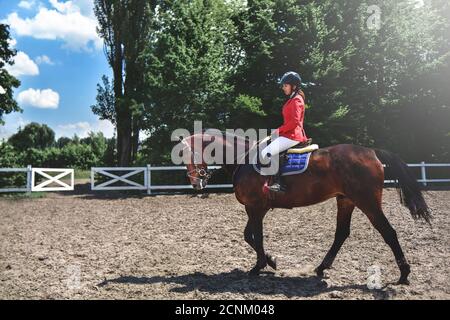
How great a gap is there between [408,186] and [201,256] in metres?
3.89

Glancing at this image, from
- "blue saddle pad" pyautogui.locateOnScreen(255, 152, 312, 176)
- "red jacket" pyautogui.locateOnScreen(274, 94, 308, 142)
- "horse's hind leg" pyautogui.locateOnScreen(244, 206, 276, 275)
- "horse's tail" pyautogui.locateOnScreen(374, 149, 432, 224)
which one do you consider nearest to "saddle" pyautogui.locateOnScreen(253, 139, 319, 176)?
"blue saddle pad" pyautogui.locateOnScreen(255, 152, 312, 176)

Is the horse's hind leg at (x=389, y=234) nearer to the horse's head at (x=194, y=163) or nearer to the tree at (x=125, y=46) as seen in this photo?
the horse's head at (x=194, y=163)

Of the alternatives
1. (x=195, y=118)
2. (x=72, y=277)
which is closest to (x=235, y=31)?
(x=195, y=118)

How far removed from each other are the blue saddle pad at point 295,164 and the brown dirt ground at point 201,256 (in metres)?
1.70

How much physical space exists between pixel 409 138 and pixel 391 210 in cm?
1226

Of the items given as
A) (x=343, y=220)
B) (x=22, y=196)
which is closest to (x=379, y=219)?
(x=343, y=220)

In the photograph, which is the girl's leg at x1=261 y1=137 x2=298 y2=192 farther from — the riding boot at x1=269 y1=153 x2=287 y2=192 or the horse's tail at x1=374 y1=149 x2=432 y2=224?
the horse's tail at x1=374 y1=149 x2=432 y2=224

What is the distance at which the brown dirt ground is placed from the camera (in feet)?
16.7

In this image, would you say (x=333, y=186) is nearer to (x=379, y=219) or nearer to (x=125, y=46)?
(x=379, y=219)

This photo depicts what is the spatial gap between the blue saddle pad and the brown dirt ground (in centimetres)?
170

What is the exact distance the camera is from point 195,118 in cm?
1864

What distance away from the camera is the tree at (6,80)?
23.0 metres

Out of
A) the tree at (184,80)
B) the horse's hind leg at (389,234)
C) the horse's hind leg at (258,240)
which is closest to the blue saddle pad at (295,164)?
the horse's hind leg at (258,240)

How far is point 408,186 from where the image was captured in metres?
5.76
